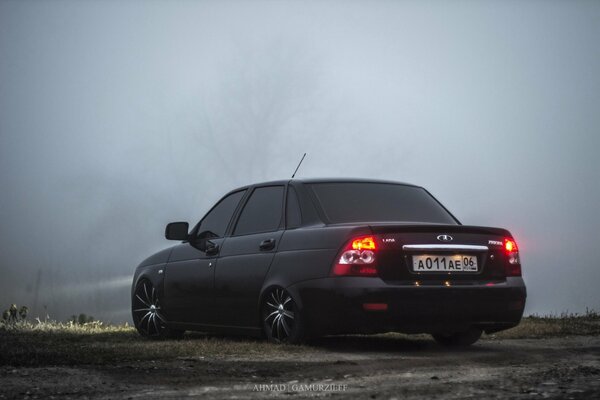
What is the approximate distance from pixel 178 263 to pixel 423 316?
11.5 feet

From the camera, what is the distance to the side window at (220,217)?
9258mm

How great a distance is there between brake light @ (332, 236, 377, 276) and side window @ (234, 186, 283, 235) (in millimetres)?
1202

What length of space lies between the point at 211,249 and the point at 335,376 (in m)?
3.61

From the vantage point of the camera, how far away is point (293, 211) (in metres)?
8.17

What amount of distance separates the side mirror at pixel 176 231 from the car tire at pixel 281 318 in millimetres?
1851

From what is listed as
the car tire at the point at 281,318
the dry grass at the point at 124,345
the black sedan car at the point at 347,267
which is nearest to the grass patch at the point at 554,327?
the dry grass at the point at 124,345

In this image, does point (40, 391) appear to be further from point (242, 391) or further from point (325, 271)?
point (325, 271)

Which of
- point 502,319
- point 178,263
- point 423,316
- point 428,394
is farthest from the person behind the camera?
point 178,263

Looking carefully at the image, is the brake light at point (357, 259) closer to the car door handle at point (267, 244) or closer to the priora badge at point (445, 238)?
the priora badge at point (445, 238)

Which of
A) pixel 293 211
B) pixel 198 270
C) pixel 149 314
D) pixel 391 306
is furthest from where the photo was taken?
pixel 149 314

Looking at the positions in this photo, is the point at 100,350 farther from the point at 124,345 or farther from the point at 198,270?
the point at 198,270

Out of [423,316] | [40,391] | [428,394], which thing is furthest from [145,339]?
[428,394]

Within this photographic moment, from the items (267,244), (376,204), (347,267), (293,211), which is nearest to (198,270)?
(267,244)

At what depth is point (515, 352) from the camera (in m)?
7.57
